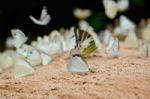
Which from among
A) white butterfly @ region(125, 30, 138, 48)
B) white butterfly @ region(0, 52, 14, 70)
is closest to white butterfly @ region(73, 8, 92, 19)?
white butterfly @ region(125, 30, 138, 48)

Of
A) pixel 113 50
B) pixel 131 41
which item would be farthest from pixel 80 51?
pixel 131 41

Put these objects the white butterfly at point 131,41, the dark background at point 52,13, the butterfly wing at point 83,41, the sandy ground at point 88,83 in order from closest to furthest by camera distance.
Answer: the sandy ground at point 88,83 → the butterfly wing at point 83,41 → the white butterfly at point 131,41 → the dark background at point 52,13

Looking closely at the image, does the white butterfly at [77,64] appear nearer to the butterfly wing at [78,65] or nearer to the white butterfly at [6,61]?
the butterfly wing at [78,65]

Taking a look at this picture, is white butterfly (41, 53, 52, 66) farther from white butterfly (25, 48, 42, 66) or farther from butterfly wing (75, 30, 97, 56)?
butterfly wing (75, 30, 97, 56)

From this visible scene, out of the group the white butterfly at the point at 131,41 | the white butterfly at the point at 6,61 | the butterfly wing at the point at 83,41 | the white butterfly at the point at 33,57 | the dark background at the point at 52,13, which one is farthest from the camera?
the dark background at the point at 52,13

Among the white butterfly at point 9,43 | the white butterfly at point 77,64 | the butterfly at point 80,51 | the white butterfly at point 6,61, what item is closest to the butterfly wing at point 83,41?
the butterfly at point 80,51

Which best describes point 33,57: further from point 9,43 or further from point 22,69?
point 9,43

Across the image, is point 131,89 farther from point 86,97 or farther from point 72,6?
point 72,6
